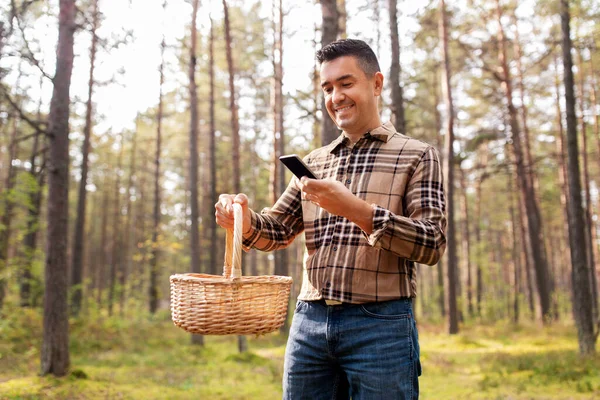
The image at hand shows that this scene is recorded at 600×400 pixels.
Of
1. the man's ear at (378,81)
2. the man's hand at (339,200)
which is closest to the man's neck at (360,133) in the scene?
the man's ear at (378,81)

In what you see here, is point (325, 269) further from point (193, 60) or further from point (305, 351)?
point (193, 60)

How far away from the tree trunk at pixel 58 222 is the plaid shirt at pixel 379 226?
22.4ft

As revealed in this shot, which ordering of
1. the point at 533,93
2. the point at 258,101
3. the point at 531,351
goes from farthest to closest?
1. the point at 258,101
2. the point at 533,93
3. the point at 531,351

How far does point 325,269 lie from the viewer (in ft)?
6.90

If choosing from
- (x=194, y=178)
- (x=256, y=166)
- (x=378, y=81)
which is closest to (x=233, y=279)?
Result: (x=378, y=81)

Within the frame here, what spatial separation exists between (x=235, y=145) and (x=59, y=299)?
A: 607cm

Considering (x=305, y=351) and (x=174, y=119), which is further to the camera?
(x=174, y=119)

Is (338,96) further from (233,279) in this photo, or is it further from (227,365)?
(227,365)

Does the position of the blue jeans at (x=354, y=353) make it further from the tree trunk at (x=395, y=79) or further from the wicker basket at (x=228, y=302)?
the tree trunk at (x=395, y=79)

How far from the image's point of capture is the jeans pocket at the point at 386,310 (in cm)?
197

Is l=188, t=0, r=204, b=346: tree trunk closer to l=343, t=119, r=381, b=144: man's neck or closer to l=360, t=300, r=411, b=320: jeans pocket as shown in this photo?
l=343, t=119, r=381, b=144: man's neck

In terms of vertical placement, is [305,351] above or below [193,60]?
below

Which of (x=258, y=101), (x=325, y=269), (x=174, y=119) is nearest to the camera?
(x=325, y=269)

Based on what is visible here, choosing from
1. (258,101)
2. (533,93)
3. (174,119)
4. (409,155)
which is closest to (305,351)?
(409,155)
